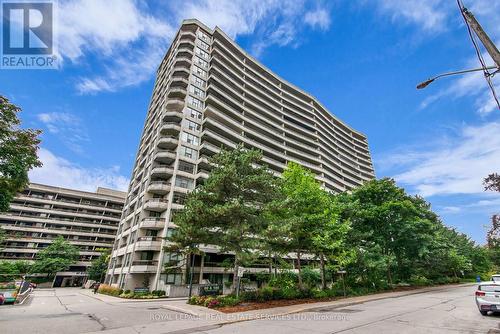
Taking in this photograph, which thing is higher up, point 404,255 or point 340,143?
point 340,143

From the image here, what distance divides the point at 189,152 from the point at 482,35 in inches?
1560

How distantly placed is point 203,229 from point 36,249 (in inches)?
2746

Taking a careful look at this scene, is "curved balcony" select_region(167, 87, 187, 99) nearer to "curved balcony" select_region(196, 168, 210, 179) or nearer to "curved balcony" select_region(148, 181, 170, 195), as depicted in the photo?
"curved balcony" select_region(196, 168, 210, 179)

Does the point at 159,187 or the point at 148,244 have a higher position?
the point at 159,187

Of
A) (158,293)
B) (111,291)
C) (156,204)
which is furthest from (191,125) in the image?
(111,291)

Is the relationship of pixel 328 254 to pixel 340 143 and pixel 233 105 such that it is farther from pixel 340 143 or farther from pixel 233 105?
pixel 340 143

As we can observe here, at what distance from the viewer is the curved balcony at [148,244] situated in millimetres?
34281

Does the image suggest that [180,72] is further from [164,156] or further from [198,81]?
[164,156]

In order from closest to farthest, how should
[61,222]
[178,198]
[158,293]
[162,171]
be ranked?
[158,293], [178,198], [162,171], [61,222]

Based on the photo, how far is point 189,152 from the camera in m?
42.3

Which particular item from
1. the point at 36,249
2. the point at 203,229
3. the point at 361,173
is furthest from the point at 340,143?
the point at 36,249

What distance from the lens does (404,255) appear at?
31.8 m

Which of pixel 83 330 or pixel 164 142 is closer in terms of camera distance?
pixel 83 330

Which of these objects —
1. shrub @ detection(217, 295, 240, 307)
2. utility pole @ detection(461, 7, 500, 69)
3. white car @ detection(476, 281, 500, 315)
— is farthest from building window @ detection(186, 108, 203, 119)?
utility pole @ detection(461, 7, 500, 69)
